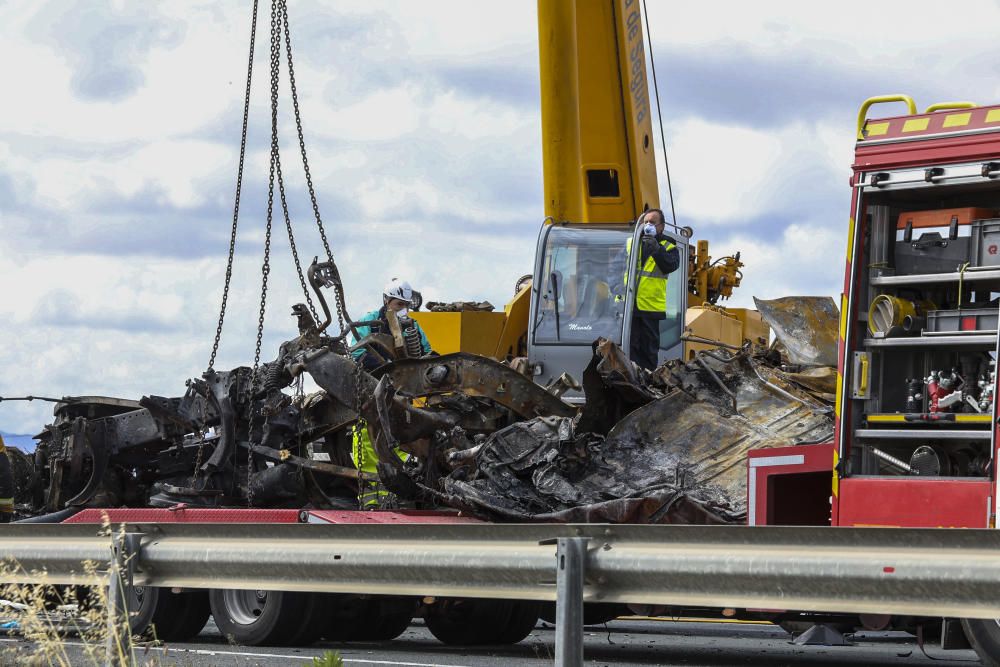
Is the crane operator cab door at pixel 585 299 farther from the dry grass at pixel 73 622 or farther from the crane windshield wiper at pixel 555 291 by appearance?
the dry grass at pixel 73 622

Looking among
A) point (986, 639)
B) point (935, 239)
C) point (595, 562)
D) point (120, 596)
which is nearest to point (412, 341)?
point (935, 239)

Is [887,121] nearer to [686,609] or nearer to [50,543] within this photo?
[686,609]

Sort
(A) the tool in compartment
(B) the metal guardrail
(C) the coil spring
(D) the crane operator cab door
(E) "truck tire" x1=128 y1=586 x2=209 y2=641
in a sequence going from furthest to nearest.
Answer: (D) the crane operator cab door
(C) the coil spring
(E) "truck tire" x1=128 y1=586 x2=209 y2=641
(A) the tool in compartment
(B) the metal guardrail

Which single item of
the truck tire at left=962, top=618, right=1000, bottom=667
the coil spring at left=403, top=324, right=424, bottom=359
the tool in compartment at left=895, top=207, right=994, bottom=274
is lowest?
the truck tire at left=962, top=618, right=1000, bottom=667

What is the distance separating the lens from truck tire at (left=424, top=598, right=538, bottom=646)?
36.5 ft

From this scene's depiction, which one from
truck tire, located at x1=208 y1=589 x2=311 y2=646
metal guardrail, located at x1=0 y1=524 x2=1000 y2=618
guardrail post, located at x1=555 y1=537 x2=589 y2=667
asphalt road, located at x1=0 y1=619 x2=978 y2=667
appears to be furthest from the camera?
truck tire, located at x1=208 y1=589 x2=311 y2=646

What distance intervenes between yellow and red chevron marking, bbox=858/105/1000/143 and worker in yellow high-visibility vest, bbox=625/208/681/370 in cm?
486

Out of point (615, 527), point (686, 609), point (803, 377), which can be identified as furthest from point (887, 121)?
point (615, 527)

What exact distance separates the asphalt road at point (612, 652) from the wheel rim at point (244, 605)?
0.27 meters

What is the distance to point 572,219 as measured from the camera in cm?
1677

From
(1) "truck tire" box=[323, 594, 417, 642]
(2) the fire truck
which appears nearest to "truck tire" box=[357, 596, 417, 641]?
(1) "truck tire" box=[323, 594, 417, 642]

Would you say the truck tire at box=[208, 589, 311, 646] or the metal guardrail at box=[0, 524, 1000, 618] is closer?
the metal guardrail at box=[0, 524, 1000, 618]

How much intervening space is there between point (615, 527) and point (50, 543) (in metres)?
2.57

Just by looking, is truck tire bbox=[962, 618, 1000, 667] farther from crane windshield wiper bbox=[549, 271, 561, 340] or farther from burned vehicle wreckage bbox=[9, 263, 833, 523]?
crane windshield wiper bbox=[549, 271, 561, 340]
